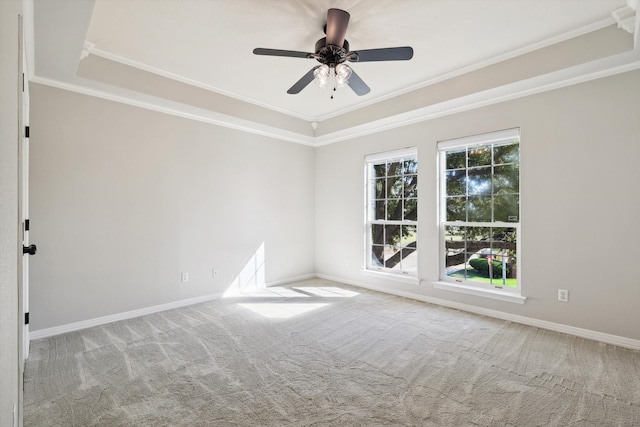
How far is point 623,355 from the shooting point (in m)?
2.69

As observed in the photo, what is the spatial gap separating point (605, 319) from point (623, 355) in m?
0.37

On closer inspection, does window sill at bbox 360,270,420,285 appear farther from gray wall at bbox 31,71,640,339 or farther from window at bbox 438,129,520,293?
window at bbox 438,129,520,293

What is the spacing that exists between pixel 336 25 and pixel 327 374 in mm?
2709

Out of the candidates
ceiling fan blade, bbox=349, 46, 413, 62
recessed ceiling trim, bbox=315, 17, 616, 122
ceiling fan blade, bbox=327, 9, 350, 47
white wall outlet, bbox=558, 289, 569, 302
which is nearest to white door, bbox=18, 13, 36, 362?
ceiling fan blade, bbox=327, 9, 350, 47

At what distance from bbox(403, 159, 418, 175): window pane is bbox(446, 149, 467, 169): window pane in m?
0.47

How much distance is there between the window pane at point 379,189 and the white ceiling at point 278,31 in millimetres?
1699

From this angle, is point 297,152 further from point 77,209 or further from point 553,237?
point 553,237

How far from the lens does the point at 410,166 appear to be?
459cm

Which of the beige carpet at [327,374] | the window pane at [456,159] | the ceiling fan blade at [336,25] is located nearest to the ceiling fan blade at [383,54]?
the ceiling fan blade at [336,25]

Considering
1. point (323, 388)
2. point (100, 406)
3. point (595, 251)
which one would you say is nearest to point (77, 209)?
point (100, 406)

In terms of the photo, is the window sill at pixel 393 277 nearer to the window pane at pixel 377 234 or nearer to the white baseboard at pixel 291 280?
the window pane at pixel 377 234

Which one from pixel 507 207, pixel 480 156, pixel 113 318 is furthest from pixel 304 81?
pixel 113 318

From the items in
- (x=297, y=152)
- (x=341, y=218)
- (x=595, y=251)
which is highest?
(x=297, y=152)

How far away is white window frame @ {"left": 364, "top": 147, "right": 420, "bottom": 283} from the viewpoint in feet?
14.8
